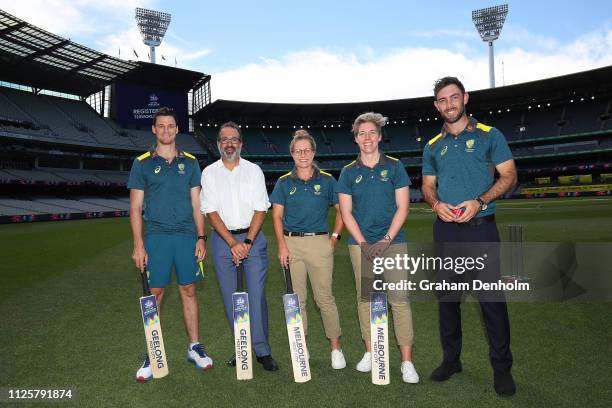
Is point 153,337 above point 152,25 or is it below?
below

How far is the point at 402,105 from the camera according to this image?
195ft

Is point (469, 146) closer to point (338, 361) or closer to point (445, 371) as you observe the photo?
point (445, 371)

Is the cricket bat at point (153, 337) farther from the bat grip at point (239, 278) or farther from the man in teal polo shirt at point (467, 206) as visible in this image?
the man in teal polo shirt at point (467, 206)

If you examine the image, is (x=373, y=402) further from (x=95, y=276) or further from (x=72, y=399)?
(x=95, y=276)

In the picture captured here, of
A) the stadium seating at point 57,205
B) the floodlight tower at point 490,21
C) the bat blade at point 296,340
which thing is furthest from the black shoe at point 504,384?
the floodlight tower at point 490,21

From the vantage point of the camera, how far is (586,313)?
551cm

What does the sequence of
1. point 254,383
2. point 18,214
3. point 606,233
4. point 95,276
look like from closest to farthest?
point 254,383
point 95,276
point 606,233
point 18,214

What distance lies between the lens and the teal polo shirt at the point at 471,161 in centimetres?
354

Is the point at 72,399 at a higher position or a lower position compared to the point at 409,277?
lower

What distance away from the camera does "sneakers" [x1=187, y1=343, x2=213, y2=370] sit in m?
4.07

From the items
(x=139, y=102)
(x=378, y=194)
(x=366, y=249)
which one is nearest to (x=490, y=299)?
(x=366, y=249)

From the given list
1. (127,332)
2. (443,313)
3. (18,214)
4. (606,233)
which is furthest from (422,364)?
(18,214)

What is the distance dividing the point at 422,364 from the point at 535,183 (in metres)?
56.3

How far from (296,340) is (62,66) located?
52.3 metres
